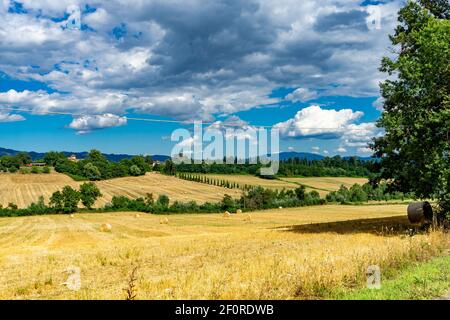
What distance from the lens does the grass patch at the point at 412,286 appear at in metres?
9.38

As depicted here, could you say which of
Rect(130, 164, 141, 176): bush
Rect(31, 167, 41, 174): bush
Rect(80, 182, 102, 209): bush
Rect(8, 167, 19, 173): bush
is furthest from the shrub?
Rect(80, 182, 102, 209): bush

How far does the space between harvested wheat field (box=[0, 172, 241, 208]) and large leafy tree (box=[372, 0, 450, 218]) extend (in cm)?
8264

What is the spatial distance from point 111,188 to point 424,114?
98.6 metres

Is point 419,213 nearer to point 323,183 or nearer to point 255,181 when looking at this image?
point 255,181

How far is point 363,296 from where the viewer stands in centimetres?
934

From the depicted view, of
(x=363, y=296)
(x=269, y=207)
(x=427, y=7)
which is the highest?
(x=427, y=7)

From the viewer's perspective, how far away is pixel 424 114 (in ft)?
76.4

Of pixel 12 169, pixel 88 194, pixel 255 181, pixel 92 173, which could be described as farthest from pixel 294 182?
pixel 12 169

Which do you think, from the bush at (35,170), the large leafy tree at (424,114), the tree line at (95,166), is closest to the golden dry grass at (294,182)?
the tree line at (95,166)

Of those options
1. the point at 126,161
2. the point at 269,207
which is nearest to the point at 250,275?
the point at 269,207

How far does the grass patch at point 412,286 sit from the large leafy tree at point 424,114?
10.8m
